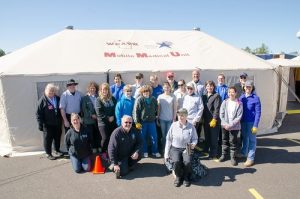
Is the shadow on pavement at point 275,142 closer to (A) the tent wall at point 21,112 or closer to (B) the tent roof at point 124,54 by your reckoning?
(B) the tent roof at point 124,54

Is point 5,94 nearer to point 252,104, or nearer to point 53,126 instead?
point 53,126

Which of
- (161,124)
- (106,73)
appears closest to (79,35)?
(106,73)

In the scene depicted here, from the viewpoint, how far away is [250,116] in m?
5.54

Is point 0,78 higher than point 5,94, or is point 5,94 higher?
point 0,78

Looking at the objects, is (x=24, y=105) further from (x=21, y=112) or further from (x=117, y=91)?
(x=117, y=91)

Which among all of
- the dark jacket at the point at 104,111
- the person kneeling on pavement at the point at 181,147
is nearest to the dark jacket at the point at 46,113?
the dark jacket at the point at 104,111

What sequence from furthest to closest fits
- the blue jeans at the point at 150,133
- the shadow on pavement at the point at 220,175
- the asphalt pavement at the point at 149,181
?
the blue jeans at the point at 150,133, the shadow on pavement at the point at 220,175, the asphalt pavement at the point at 149,181

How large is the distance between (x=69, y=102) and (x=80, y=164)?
1.48 m

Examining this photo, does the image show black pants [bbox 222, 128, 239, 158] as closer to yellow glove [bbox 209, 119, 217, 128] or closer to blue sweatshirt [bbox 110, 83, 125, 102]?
yellow glove [bbox 209, 119, 217, 128]

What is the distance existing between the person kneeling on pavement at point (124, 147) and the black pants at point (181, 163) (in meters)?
0.80

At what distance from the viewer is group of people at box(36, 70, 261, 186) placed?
5184 millimetres

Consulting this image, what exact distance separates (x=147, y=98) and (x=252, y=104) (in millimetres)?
2195

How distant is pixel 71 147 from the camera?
542 centimetres

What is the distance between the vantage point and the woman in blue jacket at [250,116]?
215 inches
